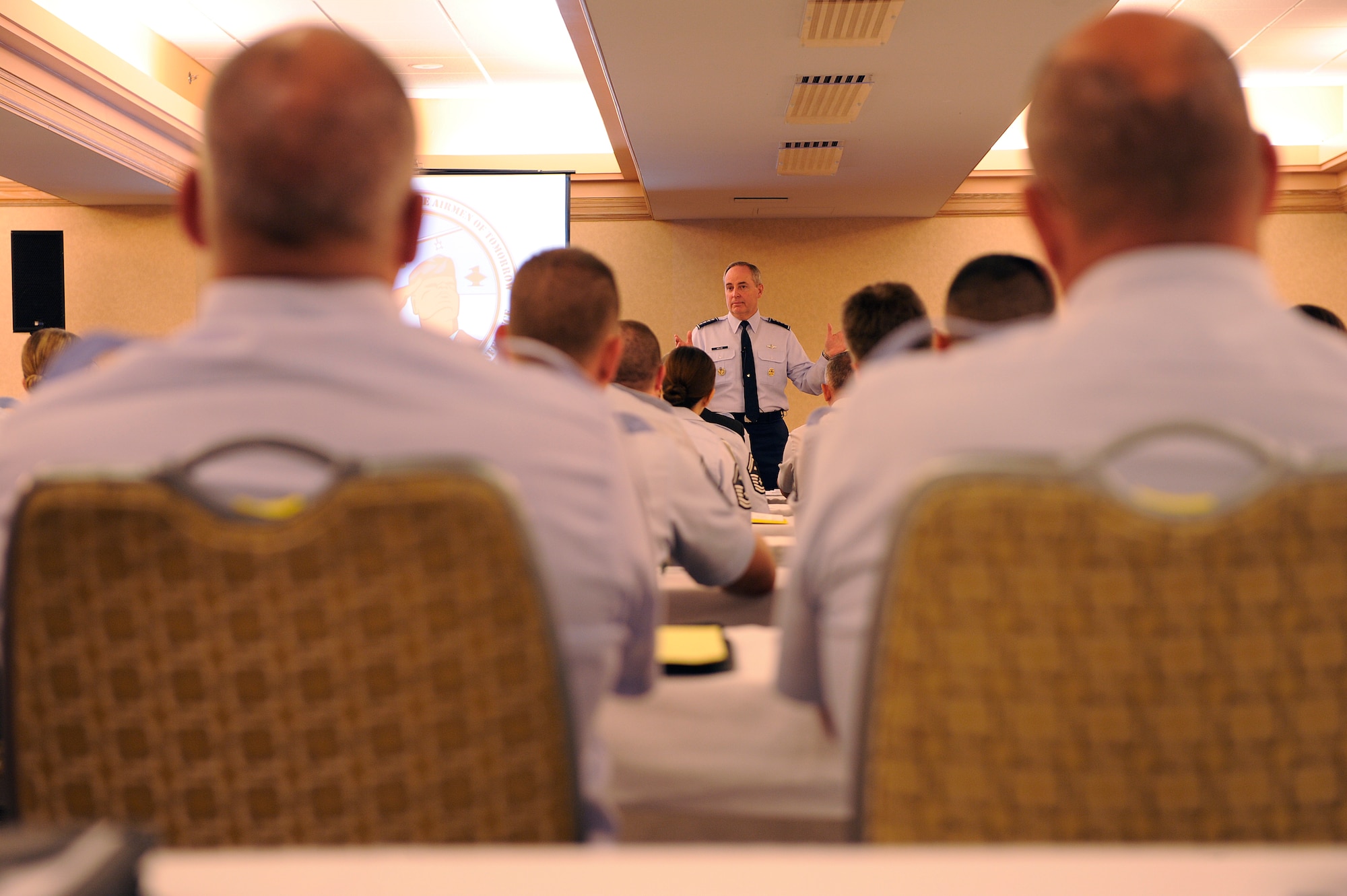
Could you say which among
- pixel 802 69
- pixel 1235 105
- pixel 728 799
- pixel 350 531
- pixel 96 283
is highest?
pixel 802 69

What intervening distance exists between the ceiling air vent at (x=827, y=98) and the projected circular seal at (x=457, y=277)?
1.97 meters

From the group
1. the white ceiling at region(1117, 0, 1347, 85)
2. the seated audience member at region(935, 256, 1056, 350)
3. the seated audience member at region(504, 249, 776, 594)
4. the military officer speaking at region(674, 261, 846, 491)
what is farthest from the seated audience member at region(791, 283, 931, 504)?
the military officer speaking at region(674, 261, 846, 491)

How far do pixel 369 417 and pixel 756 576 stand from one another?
1.00 metres

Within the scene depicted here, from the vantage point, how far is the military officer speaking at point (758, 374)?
274 inches

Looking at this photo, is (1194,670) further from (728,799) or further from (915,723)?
(728,799)

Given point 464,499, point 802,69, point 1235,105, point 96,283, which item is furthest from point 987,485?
point 96,283

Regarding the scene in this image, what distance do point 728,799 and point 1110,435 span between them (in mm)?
426

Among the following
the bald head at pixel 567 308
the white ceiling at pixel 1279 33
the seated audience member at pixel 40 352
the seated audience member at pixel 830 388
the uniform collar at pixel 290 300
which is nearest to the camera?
the uniform collar at pixel 290 300

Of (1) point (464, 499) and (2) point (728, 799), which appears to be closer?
(1) point (464, 499)

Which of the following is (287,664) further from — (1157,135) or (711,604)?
(711,604)

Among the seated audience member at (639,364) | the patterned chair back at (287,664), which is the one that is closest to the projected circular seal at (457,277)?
the seated audience member at (639,364)

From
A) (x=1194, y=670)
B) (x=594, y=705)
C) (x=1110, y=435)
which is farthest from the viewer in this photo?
(x=594, y=705)

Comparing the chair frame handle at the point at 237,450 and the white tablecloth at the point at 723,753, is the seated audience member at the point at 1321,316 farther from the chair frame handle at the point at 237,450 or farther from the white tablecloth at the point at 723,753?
the chair frame handle at the point at 237,450

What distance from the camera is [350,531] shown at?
22.5 inches
